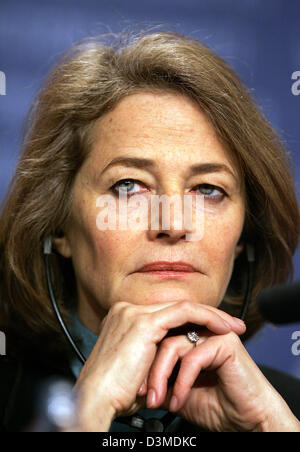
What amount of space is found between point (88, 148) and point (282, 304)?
0.71 metres

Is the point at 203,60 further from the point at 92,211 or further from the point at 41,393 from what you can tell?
the point at 41,393

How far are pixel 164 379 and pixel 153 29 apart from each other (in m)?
0.74

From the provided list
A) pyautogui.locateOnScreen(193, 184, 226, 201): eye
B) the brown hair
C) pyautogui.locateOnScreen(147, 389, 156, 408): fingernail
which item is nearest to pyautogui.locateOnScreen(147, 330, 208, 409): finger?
pyautogui.locateOnScreen(147, 389, 156, 408): fingernail

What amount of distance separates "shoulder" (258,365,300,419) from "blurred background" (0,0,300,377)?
0.02 m

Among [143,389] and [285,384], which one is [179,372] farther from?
[285,384]

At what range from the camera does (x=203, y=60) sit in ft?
3.56

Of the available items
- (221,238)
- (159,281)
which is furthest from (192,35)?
(159,281)

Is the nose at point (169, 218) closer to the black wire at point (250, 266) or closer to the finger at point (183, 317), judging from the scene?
the finger at point (183, 317)

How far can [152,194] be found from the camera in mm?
986

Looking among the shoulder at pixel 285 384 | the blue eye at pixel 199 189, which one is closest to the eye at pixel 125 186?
the blue eye at pixel 199 189

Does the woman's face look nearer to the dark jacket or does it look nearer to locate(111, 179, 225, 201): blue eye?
locate(111, 179, 225, 201): blue eye

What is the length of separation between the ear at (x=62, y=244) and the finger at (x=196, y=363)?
15.0 inches

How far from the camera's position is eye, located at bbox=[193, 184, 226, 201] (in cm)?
103

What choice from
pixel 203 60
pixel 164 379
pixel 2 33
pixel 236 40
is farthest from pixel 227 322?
pixel 2 33
